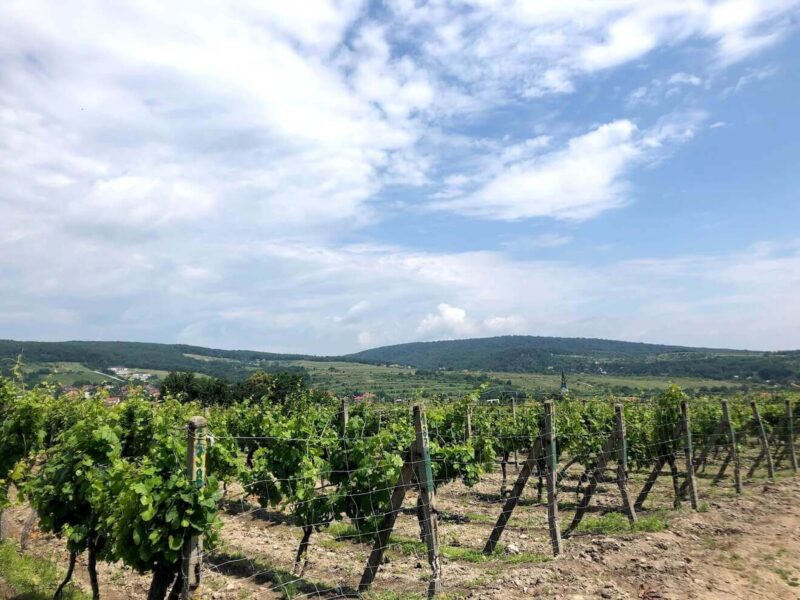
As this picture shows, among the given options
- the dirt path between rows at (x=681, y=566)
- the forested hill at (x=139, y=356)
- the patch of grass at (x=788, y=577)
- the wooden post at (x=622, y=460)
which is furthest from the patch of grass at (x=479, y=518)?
the forested hill at (x=139, y=356)

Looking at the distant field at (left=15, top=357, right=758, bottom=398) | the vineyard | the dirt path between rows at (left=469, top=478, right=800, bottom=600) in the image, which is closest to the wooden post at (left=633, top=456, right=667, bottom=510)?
the vineyard

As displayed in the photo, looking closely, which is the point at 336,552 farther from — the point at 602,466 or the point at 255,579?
the point at 602,466

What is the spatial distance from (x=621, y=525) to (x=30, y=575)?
9.96m

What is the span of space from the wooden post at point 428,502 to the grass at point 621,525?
14.1 ft

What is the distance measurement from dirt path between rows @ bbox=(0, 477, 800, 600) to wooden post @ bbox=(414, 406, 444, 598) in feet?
0.89

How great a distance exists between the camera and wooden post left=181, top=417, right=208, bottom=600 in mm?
4078

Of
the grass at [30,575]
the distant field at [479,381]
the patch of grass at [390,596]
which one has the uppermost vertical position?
the patch of grass at [390,596]

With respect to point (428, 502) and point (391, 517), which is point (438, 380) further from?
point (428, 502)

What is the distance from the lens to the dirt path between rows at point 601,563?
6.07 metres

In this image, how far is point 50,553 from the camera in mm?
9422

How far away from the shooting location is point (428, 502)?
19.6 ft

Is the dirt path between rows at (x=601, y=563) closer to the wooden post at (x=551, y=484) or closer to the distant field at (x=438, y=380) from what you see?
the wooden post at (x=551, y=484)

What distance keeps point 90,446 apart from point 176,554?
3.31m

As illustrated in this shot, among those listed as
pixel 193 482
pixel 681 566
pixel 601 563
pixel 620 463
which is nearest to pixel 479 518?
pixel 620 463
